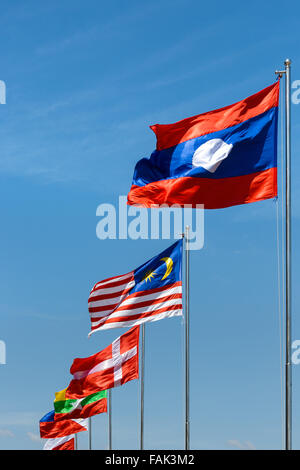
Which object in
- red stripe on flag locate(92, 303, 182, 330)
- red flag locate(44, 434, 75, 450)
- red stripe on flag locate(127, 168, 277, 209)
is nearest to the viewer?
red stripe on flag locate(127, 168, 277, 209)

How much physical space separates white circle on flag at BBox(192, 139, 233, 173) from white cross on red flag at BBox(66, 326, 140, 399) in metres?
16.1

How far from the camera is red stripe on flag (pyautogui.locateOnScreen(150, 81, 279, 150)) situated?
21.2m

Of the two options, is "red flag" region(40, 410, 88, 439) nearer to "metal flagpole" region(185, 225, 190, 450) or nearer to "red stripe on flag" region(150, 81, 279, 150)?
"metal flagpole" region(185, 225, 190, 450)

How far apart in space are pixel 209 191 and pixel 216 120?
1.91m

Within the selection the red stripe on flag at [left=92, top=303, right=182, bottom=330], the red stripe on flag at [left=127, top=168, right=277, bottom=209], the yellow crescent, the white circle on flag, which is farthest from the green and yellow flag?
the white circle on flag

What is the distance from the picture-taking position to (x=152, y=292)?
30.6 metres

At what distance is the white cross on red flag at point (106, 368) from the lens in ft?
118

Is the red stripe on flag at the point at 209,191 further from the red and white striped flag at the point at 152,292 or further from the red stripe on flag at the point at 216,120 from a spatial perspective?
the red and white striped flag at the point at 152,292

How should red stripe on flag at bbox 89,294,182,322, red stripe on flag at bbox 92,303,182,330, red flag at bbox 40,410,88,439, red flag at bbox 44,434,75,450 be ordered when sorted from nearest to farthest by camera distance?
red stripe on flag at bbox 92,303,182,330
red stripe on flag at bbox 89,294,182,322
red flag at bbox 40,410,88,439
red flag at bbox 44,434,75,450

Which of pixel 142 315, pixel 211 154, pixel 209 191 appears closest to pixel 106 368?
pixel 142 315

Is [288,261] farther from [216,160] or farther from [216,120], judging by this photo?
[216,120]

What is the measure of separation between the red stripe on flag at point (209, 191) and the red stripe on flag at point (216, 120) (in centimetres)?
123
